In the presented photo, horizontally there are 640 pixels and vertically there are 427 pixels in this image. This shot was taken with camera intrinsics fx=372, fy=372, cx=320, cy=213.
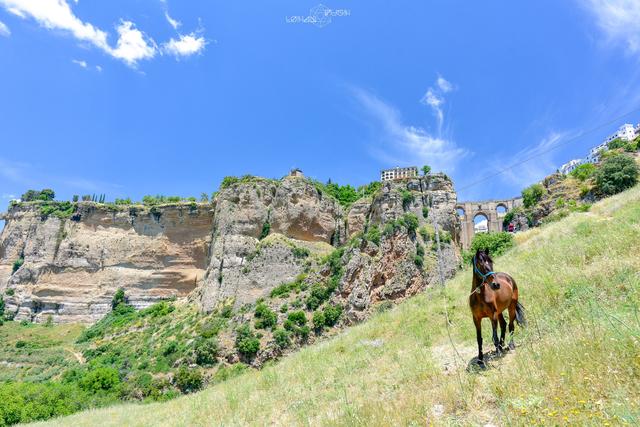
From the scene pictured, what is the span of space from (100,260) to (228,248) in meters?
23.9

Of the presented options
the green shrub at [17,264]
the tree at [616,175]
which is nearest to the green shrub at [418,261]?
the tree at [616,175]

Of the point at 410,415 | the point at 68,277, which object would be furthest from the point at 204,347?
the point at 68,277

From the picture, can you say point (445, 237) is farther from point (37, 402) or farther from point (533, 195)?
point (37, 402)

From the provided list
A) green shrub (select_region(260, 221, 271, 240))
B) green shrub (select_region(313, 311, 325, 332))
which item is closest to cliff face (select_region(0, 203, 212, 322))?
green shrub (select_region(260, 221, 271, 240))

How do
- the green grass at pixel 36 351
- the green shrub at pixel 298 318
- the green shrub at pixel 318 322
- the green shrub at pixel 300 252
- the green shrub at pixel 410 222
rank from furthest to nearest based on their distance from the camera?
1. the green shrub at pixel 300 252
2. the green grass at pixel 36 351
3. the green shrub at pixel 410 222
4. the green shrub at pixel 298 318
5. the green shrub at pixel 318 322

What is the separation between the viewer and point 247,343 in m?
28.7

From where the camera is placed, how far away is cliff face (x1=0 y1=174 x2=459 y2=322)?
1282 inches

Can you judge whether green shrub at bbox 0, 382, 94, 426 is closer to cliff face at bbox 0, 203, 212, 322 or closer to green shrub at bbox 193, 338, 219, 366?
green shrub at bbox 193, 338, 219, 366


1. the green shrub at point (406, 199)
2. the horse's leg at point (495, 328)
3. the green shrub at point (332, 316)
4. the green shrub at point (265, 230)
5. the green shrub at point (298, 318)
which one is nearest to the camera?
the horse's leg at point (495, 328)

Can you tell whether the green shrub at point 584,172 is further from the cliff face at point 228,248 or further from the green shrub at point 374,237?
the green shrub at point 374,237

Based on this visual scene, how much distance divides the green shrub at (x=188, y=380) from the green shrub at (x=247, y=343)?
3.40 metres

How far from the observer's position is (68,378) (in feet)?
103

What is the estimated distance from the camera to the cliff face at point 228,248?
32562mm

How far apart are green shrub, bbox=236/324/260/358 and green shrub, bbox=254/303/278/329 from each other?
3.88 ft
